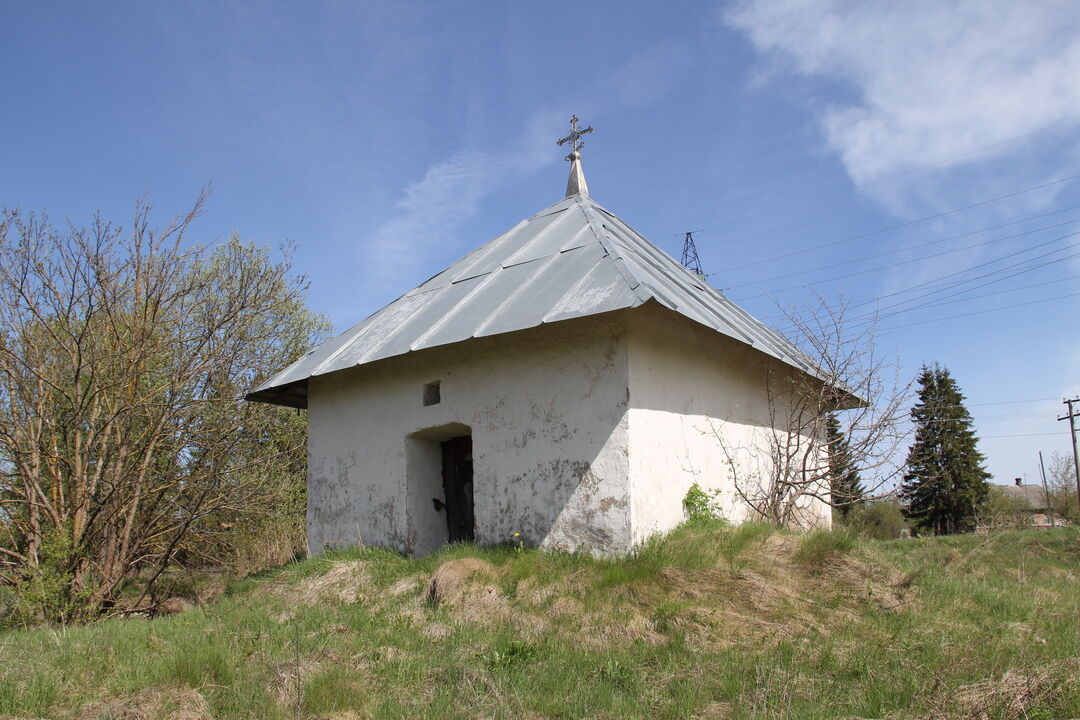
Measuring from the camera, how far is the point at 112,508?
9.11 meters

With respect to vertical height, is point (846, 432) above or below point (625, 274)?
below

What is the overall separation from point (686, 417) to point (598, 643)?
3.48 metres

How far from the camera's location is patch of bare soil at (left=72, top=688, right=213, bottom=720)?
4.16 m

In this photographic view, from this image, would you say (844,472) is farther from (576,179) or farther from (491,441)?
(576,179)

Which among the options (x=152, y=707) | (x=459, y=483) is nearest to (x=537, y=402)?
(x=459, y=483)

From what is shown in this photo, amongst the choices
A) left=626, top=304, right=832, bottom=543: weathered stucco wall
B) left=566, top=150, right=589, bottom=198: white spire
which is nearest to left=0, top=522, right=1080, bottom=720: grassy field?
left=626, top=304, right=832, bottom=543: weathered stucco wall

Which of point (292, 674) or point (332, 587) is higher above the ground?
point (332, 587)

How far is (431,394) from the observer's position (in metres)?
9.18

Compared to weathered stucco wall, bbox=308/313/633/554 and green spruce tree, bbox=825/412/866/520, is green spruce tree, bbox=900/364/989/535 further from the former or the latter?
weathered stucco wall, bbox=308/313/633/554

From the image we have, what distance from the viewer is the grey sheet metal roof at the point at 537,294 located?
7.41m

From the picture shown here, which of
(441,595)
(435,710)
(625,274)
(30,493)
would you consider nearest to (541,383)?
(625,274)

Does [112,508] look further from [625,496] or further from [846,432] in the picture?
[846,432]

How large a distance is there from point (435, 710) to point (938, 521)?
3007cm

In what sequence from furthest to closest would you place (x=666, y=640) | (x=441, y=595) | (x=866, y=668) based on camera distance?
(x=441, y=595) < (x=666, y=640) < (x=866, y=668)
